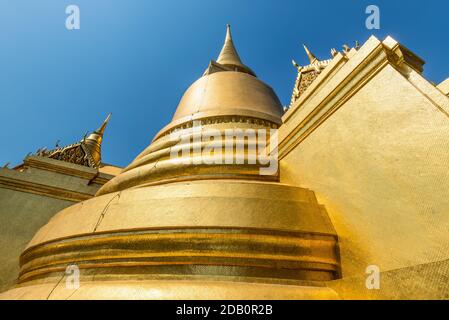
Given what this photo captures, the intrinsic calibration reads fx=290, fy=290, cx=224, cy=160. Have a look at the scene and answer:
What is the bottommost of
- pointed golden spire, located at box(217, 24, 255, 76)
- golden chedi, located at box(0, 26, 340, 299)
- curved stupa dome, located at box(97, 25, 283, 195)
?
golden chedi, located at box(0, 26, 340, 299)

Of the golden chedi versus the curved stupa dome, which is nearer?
the golden chedi

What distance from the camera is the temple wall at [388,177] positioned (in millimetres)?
1286

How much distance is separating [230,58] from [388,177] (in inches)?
220

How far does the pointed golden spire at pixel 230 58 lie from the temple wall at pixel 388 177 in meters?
4.48

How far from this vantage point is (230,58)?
258 inches

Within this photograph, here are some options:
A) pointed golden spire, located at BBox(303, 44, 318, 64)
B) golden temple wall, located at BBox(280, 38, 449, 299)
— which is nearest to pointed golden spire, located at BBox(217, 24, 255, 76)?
pointed golden spire, located at BBox(303, 44, 318, 64)

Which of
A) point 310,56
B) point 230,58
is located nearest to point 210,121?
point 310,56

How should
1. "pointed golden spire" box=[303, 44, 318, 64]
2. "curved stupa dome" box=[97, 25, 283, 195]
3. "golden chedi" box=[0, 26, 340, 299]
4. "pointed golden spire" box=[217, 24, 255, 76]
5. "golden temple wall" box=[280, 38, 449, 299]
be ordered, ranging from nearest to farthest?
"golden temple wall" box=[280, 38, 449, 299]
"golden chedi" box=[0, 26, 340, 299]
"curved stupa dome" box=[97, 25, 283, 195]
"pointed golden spire" box=[303, 44, 318, 64]
"pointed golden spire" box=[217, 24, 255, 76]

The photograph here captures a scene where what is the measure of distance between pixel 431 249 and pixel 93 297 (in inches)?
61.9

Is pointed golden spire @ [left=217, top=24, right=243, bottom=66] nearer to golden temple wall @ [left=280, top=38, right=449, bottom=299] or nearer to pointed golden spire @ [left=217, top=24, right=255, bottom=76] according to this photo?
pointed golden spire @ [left=217, top=24, right=255, bottom=76]

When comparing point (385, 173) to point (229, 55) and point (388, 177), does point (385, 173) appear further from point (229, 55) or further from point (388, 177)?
point (229, 55)

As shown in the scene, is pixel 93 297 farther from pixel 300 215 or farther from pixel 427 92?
pixel 427 92

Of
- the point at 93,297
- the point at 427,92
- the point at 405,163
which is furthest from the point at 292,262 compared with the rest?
the point at 427,92

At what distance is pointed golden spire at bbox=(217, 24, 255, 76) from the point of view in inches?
245
